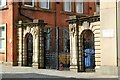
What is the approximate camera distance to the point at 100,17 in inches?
786

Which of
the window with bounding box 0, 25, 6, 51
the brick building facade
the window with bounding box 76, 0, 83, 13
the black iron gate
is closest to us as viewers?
the black iron gate

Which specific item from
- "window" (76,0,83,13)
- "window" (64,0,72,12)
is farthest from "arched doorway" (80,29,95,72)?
"window" (76,0,83,13)

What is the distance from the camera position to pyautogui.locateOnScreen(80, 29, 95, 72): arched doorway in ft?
72.8

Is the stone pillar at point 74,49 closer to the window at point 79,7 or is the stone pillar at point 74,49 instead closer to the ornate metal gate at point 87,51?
the ornate metal gate at point 87,51

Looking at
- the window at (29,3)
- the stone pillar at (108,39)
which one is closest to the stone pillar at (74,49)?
the stone pillar at (108,39)

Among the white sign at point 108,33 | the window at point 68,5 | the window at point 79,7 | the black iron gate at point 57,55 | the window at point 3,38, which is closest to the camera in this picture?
the white sign at point 108,33

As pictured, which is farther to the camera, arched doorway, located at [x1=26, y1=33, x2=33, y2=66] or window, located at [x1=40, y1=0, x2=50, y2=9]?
window, located at [x1=40, y1=0, x2=50, y2=9]

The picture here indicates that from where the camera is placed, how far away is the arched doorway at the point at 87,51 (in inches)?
874

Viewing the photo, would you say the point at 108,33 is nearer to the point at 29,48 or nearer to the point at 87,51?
the point at 87,51

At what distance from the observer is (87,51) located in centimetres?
2247

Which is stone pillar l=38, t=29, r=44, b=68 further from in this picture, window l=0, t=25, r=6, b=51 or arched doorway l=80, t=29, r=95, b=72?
window l=0, t=25, r=6, b=51

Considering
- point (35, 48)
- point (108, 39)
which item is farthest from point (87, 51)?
point (35, 48)

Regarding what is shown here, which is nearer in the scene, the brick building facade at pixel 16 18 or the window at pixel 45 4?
the brick building facade at pixel 16 18

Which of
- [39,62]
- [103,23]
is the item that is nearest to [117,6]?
[103,23]
